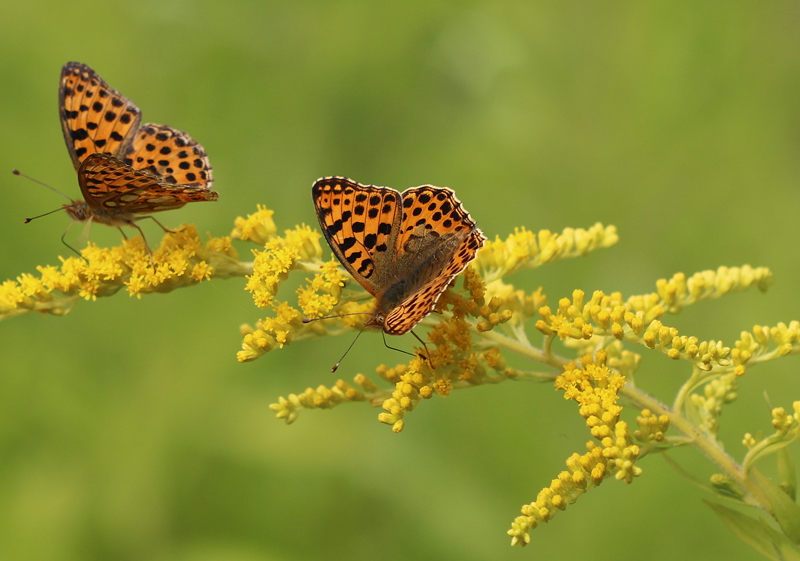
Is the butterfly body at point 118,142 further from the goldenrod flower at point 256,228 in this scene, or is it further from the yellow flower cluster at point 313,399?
the yellow flower cluster at point 313,399

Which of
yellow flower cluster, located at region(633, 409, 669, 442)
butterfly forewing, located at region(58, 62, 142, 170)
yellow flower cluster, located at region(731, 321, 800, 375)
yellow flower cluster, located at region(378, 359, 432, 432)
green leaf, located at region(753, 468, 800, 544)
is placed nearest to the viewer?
green leaf, located at region(753, 468, 800, 544)

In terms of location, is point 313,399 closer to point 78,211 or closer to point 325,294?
point 325,294

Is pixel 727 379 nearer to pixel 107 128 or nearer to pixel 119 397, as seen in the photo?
pixel 107 128

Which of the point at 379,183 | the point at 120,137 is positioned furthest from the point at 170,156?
the point at 379,183

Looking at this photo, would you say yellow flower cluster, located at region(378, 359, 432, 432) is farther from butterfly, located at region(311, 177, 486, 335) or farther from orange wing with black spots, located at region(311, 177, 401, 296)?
orange wing with black spots, located at region(311, 177, 401, 296)

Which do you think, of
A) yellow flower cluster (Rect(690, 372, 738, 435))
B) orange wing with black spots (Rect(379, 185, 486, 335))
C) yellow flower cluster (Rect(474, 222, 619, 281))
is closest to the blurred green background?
yellow flower cluster (Rect(690, 372, 738, 435))

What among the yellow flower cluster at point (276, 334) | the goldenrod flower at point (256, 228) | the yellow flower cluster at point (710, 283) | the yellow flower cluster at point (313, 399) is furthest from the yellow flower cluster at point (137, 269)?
the yellow flower cluster at point (710, 283)
